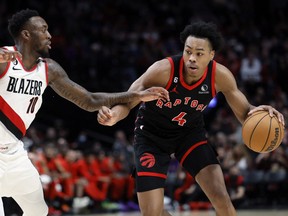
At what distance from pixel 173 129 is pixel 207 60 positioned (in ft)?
2.55

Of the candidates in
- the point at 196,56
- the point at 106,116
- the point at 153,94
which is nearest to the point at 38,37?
the point at 106,116

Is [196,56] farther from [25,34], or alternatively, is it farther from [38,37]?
[25,34]

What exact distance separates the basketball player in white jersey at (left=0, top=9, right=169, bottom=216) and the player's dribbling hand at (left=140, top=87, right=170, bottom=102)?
2.59ft

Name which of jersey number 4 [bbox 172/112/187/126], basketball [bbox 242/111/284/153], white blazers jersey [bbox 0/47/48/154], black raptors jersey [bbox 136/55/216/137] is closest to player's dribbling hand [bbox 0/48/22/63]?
white blazers jersey [bbox 0/47/48/154]

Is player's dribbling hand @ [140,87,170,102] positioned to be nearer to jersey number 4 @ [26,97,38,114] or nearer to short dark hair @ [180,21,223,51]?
short dark hair @ [180,21,223,51]

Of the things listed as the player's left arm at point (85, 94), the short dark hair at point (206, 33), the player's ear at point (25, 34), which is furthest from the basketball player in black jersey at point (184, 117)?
the player's ear at point (25, 34)

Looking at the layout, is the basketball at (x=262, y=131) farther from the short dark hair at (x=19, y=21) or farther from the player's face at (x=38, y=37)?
the short dark hair at (x=19, y=21)

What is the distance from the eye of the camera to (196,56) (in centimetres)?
590

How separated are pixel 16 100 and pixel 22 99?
54mm

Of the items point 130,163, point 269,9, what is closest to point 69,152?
point 130,163

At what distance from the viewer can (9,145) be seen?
5.26 m

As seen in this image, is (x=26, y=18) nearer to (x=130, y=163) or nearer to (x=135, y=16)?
(x=130, y=163)

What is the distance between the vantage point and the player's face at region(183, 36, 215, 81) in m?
5.89

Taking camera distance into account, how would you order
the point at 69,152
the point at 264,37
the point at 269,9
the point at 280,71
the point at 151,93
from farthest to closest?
1. the point at 269,9
2. the point at 264,37
3. the point at 280,71
4. the point at 69,152
5. the point at 151,93
